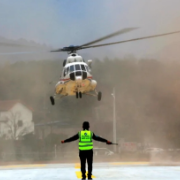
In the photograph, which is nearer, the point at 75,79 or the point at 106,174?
the point at 106,174

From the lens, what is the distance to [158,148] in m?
23.3

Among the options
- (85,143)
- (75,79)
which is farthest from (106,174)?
(75,79)

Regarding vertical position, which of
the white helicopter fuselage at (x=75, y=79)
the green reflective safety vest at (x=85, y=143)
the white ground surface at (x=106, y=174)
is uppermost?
the white helicopter fuselage at (x=75, y=79)

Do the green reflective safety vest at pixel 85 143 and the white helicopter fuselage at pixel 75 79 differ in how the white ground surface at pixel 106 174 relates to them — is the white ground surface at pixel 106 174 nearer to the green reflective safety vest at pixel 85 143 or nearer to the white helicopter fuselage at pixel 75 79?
the green reflective safety vest at pixel 85 143

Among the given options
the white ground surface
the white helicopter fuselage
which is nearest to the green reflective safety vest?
the white ground surface

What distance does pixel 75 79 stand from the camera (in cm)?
1630

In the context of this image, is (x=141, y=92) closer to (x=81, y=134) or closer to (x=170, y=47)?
(x=170, y=47)

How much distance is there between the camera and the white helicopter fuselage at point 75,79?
53.6 feet

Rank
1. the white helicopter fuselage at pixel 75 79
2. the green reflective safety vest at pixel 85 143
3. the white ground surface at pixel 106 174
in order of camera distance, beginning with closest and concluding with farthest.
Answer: the green reflective safety vest at pixel 85 143 → the white ground surface at pixel 106 174 → the white helicopter fuselage at pixel 75 79

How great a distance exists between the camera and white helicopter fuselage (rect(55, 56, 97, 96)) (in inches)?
643

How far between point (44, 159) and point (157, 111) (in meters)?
8.94

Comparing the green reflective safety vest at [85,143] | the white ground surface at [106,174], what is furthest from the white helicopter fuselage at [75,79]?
the green reflective safety vest at [85,143]

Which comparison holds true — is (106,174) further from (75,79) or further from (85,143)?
(75,79)

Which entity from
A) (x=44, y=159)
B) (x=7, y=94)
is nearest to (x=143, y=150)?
(x=44, y=159)
